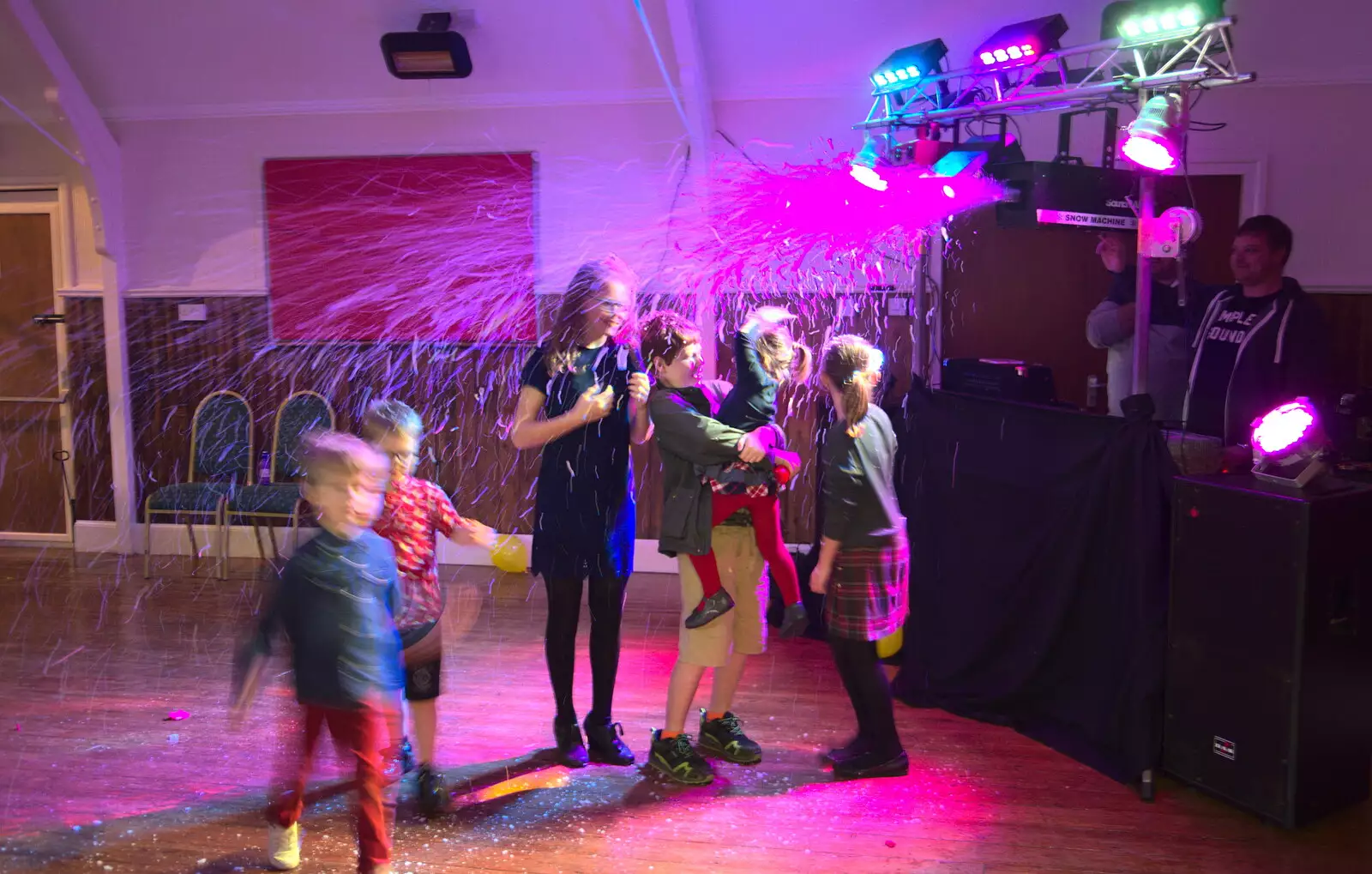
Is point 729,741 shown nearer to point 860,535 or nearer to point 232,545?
point 860,535

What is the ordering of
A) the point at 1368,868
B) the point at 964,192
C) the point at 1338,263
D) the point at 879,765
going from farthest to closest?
the point at 1338,263
the point at 964,192
the point at 879,765
the point at 1368,868

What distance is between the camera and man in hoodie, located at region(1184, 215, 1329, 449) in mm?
3111

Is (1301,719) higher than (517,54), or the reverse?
(517,54)

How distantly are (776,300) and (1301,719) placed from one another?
10.5 feet

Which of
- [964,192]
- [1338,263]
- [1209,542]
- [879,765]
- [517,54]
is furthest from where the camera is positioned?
[517,54]

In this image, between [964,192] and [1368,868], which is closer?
[1368,868]

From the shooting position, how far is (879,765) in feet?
9.48

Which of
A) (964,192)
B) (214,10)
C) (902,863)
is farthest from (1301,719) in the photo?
(214,10)

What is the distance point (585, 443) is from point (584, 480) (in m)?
0.10

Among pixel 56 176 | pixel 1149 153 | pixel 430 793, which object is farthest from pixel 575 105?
pixel 430 793

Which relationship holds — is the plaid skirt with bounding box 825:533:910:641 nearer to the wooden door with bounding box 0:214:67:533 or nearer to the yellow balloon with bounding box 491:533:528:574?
the yellow balloon with bounding box 491:533:528:574

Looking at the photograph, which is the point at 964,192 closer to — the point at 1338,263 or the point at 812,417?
the point at 812,417

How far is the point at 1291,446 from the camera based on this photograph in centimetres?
264

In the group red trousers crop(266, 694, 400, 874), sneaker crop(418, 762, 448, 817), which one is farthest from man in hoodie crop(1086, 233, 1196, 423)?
red trousers crop(266, 694, 400, 874)
